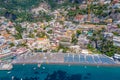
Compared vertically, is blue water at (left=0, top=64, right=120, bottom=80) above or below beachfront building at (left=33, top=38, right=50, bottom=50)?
below

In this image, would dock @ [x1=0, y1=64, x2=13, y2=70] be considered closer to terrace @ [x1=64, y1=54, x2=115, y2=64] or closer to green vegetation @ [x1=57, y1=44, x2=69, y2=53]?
terrace @ [x1=64, y1=54, x2=115, y2=64]

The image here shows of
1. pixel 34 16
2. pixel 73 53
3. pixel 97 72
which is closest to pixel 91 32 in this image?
pixel 73 53

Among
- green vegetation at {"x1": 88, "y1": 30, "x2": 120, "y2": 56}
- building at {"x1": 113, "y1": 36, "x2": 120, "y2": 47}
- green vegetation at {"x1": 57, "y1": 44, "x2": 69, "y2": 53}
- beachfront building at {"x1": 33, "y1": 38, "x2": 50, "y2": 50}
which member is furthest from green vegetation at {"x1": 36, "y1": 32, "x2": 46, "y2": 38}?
building at {"x1": 113, "y1": 36, "x2": 120, "y2": 47}

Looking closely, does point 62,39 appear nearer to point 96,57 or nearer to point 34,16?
point 96,57

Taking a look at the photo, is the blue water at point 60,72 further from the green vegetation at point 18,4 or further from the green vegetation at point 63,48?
the green vegetation at point 18,4

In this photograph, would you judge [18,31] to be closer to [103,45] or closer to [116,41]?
[103,45]

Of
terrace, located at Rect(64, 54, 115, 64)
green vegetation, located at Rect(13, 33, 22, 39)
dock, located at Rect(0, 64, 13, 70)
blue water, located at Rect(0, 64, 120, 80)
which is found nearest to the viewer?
blue water, located at Rect(0, 64, 120, 80)

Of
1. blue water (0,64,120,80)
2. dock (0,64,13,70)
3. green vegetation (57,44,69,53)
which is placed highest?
green vegetation (57,44,69,53)

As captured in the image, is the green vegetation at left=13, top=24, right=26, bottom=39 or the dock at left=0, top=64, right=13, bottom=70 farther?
the green vegetation at left=13, top=24, right=26, bottom=39

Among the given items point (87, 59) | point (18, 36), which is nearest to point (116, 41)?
point (87, 59)
